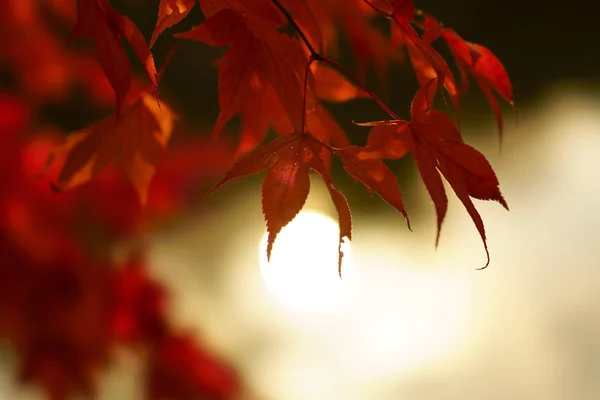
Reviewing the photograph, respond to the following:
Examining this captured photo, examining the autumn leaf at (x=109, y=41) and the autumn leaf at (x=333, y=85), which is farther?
the autumn leaf at (x=333, y=85)

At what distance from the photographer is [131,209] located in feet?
4.67

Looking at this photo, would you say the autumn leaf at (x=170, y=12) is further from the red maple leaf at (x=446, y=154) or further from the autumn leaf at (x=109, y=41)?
the red maple leaf at (x=446, y=154)

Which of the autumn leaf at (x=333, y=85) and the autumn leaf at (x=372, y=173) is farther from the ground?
the autumn leaf at (x=372, y=173)

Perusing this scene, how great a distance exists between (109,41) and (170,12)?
5cm

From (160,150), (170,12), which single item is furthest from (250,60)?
(160,150)

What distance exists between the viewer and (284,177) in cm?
45

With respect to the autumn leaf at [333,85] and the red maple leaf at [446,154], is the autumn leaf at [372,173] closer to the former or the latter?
the red maple leaf at [446,154]

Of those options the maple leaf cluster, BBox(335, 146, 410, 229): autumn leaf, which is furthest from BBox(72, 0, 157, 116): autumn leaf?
BBox(335, 146, 410, 229): autumn leaf

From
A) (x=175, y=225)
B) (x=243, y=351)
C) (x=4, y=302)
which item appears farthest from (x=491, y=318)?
(x=4, y=302)

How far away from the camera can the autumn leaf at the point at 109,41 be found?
0.42 meters

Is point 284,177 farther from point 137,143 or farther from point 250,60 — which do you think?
point 137,143

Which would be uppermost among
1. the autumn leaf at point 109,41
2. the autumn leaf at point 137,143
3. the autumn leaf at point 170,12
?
the autumn leaf at point 170,12

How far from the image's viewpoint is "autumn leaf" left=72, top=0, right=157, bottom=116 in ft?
1.38

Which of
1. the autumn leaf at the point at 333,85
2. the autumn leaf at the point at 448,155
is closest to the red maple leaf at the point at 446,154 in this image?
the autumn leaf at the point at 448,155
